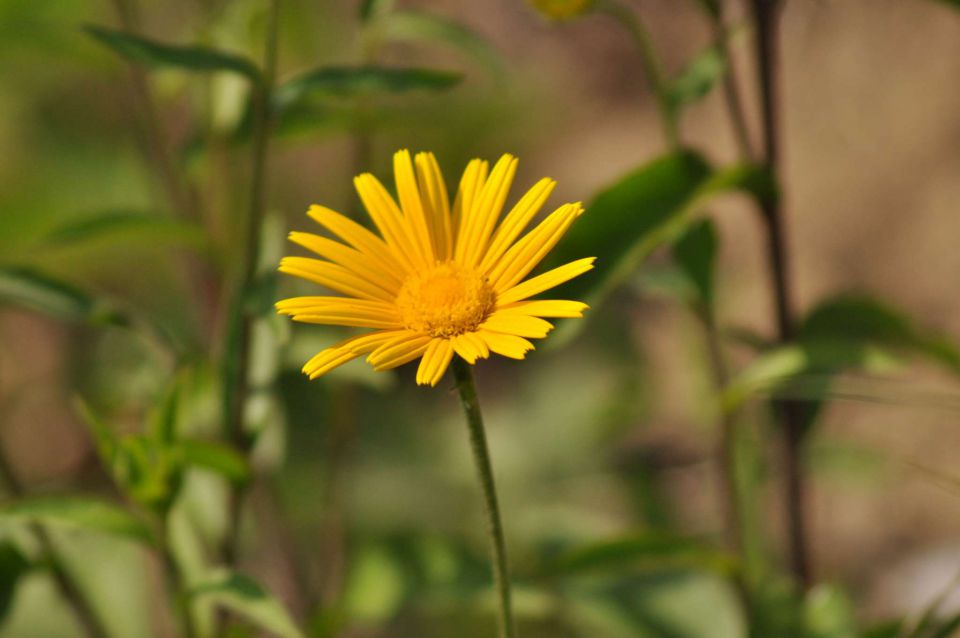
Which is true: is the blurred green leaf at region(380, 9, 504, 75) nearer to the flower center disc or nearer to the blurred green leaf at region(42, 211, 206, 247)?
the blurred green leaf at region(42, 211, 206, 247)

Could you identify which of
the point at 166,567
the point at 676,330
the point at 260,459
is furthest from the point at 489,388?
the point at 166,567

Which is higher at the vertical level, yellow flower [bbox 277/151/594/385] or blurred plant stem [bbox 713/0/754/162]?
blurred plant stem [bbox 713/0/754/162]

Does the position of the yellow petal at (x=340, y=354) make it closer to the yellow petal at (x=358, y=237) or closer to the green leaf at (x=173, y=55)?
the yellow petal at (x=358, y=237)

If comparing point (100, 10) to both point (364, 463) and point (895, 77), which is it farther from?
point (895, 77)

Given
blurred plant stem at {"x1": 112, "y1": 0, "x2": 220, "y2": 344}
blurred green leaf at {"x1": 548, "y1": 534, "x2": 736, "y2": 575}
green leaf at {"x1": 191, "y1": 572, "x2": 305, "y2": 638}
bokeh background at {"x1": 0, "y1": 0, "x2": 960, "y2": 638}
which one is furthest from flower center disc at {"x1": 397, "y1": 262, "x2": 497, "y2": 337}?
blurred plant stem at {"x1": 112, "y1": 0, "x2": 220, "y2": 344}

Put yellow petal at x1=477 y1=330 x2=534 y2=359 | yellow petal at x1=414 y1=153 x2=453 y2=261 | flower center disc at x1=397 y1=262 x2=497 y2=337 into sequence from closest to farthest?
yellow petal at x1=477 y1=330 x2=534 y2=359 → flower center disc at x1=397 y1=262 x2=497 y2=337 → yellow petal at x1=414 y1=153 x2=453 y2=261

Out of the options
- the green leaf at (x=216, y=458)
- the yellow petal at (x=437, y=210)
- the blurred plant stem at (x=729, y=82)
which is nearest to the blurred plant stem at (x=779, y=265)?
the blurred plant stem at (x=729, y=82)
